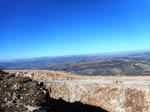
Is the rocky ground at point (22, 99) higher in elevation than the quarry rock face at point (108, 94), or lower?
higher

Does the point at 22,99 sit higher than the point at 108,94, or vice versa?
the point at 22,99

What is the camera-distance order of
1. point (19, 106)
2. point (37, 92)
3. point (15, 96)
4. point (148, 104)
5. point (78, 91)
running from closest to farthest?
point (19, 106) → point (15, 96) → point (37, 92) → point (148, 104) → point (78, 91)

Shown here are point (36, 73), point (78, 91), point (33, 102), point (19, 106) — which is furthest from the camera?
point (36, 73)

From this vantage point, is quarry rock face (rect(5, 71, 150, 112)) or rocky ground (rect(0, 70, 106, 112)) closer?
rocky ground (rect(0, 70, 106, 112))

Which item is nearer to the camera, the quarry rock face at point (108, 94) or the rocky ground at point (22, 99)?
the rocky ground at point (22, 99)

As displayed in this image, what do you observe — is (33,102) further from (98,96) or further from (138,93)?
(138,93)

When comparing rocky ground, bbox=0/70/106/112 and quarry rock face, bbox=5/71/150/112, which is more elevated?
rocky ground, bbox=0/70/106/112

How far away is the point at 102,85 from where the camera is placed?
84.5 ft

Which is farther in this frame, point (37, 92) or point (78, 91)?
point (78, 91)

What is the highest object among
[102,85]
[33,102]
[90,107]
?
[33,102]

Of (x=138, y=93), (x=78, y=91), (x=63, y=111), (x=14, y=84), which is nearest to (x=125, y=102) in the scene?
(x=138, y=93)

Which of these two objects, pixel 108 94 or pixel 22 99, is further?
pixel 108 94

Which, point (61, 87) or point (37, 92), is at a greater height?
point (37, 92)

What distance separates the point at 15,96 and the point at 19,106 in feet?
5.76
